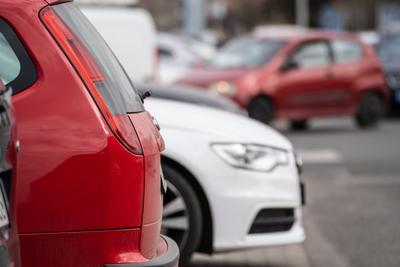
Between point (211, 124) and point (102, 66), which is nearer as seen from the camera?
point (102, 66)

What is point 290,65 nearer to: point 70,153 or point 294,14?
point 70,153

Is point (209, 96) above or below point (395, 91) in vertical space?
above

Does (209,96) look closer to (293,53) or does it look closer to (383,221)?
(383,221)

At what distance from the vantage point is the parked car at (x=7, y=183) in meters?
3.82

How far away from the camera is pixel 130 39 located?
18.5 m

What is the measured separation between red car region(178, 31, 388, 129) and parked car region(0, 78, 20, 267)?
48.8 ft

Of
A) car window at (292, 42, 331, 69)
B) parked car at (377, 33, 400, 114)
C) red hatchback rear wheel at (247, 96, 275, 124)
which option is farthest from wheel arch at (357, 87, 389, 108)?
parked car at (377, 33, 400, 114)

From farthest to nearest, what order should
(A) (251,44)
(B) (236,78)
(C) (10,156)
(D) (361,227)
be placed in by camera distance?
(A) (251,44)
(B) (236,78)
(D) (361,227)
(C) (10,156)

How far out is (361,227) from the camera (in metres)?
9.69

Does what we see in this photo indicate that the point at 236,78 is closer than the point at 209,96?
No

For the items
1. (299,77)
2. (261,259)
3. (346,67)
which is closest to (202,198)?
(261,259)

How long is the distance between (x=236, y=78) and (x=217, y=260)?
35.9 feet

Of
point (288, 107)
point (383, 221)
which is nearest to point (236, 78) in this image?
point (288, 107)

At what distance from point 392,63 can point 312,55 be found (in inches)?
162
